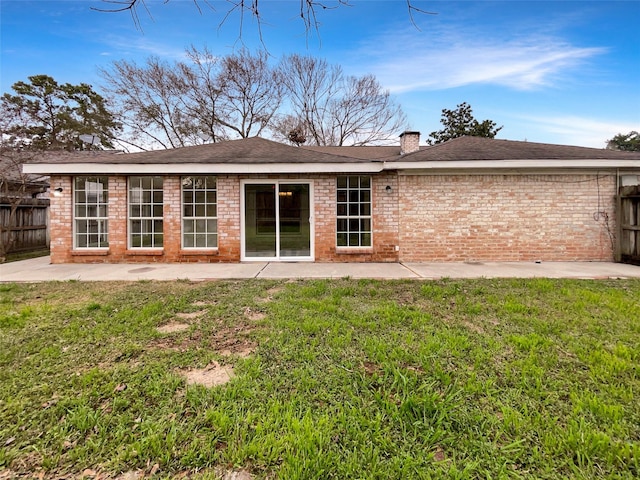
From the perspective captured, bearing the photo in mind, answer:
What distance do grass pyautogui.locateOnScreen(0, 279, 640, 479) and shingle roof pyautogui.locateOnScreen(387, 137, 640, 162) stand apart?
4.95m

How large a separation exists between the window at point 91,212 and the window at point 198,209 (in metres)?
2.17

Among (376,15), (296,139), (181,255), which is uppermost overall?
(296,139)

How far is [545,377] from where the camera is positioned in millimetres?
2545

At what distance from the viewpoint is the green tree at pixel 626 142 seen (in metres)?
32.4

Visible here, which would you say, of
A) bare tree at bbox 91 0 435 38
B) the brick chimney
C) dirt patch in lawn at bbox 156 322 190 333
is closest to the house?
A: the brick chimney

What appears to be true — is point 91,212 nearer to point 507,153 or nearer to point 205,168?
point 205,168

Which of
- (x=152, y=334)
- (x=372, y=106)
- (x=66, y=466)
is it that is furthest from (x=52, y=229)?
(x=372, y=106)

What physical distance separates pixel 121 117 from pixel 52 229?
49.3 feet

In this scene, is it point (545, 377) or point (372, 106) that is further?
point (372, 106)

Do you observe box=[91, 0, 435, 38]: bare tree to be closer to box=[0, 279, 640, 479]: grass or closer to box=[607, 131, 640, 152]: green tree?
box=[0, 279, 640, 479]: grass

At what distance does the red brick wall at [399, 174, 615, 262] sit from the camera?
27.9ft

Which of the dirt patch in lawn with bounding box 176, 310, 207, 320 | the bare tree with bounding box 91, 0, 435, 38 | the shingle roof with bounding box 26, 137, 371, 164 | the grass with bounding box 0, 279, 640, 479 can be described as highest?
the shingle roof with bounding box 26, 137, 371, 164

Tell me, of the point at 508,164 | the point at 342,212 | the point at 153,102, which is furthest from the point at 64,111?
the point at 508,164

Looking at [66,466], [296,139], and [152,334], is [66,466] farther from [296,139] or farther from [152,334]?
[296,139]
